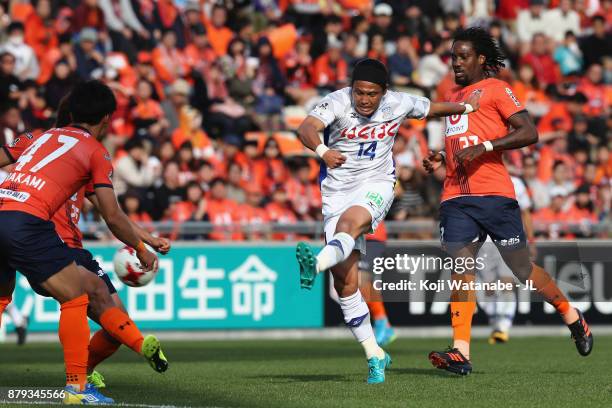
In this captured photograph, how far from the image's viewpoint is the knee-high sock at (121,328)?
8.84m

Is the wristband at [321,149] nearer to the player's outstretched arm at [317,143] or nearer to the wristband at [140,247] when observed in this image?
the player's outstretched arm at [317,143]

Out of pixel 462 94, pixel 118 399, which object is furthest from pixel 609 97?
pixel 118 399

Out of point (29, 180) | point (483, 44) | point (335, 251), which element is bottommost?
point (335, 251)

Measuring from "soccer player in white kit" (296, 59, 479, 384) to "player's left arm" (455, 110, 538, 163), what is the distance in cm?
34

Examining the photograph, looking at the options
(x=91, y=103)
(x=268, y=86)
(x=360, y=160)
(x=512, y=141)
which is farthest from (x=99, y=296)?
(x=268, y=86)

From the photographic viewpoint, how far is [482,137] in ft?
35.7

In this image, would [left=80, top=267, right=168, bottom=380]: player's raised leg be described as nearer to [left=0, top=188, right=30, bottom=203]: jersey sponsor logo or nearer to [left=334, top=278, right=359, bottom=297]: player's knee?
[left=0, top=188, right=30, bottom=203]: jersey sponsor logo

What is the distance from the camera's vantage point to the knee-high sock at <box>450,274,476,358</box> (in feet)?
34.3

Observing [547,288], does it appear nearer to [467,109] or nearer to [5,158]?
[467,109]

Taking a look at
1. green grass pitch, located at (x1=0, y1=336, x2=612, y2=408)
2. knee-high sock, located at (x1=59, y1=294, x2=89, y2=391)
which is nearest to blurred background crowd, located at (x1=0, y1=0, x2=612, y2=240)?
green grass pitch, located at (x1=0, y1=336, x2=612, y2=408)

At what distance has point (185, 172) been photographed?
1980 centimetres

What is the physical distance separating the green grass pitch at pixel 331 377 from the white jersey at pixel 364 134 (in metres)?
1.68

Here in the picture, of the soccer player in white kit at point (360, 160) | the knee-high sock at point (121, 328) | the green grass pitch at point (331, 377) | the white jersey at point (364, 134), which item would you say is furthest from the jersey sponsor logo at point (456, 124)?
the knee-high sock at point (121, 328)

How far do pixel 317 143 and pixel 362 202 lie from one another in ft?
2.39
